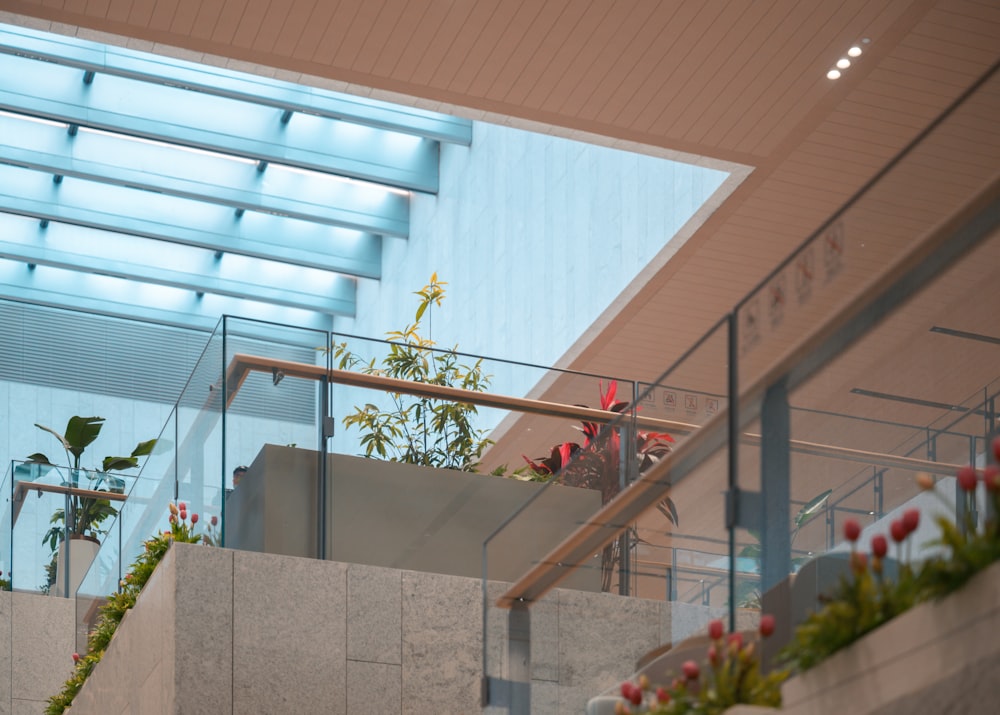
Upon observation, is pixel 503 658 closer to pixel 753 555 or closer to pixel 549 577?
pixel 549 577

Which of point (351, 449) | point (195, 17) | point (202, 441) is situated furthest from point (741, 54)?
point (202, 441)

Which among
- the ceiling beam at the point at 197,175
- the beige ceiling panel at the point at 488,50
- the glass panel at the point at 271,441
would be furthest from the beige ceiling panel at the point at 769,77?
the ceiling beam at the point at 197,175

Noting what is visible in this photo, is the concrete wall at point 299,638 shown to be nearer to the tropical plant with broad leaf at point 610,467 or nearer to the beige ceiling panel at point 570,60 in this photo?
the tropical plant with broad leaf at point 610,467

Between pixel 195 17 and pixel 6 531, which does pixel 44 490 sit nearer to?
pixel 6 531

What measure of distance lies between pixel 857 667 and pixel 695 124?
6863 millimetres

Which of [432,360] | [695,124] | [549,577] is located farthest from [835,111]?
[549,577]

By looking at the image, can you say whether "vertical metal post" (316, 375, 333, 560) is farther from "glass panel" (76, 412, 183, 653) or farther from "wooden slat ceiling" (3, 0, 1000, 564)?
"wooden slat ceiling" (3, 0, 1000, 564)

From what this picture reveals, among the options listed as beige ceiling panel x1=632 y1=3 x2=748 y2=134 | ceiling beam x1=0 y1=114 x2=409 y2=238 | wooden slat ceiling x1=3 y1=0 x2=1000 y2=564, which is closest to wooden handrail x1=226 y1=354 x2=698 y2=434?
wooden slat ceiling x1=3 y1=0 x2=1000 y2=564

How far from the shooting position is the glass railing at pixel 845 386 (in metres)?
3.11

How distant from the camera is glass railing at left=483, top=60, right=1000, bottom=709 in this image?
311cm

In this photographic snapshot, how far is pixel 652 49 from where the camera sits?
28.5ft

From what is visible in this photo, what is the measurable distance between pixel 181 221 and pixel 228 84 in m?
2.22

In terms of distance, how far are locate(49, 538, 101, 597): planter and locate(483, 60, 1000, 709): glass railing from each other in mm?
6779

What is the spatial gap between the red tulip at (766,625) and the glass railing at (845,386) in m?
0.03
